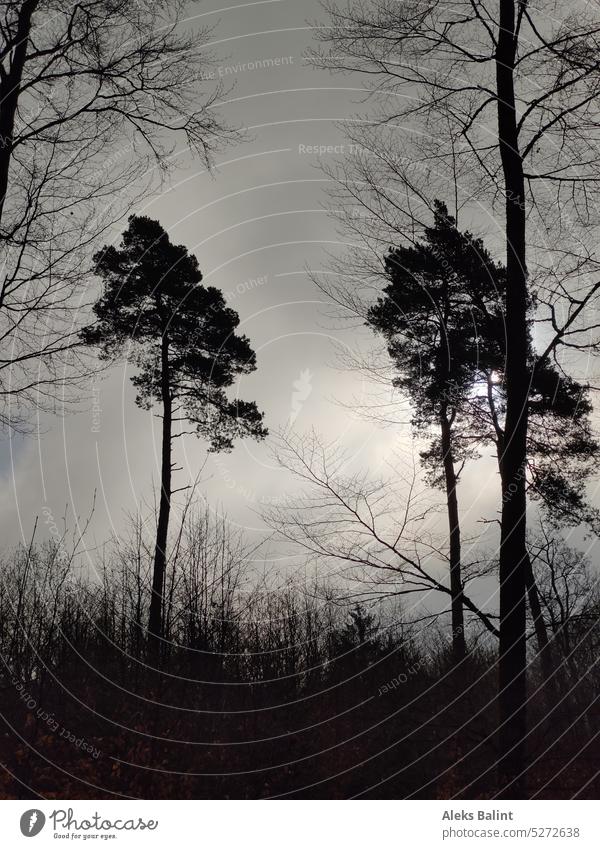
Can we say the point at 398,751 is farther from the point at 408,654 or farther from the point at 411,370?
the point at 411,370

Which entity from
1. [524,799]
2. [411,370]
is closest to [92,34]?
[411,370]

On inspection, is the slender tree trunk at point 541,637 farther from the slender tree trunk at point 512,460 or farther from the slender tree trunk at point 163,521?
the slender tree trunk at point 163,521
